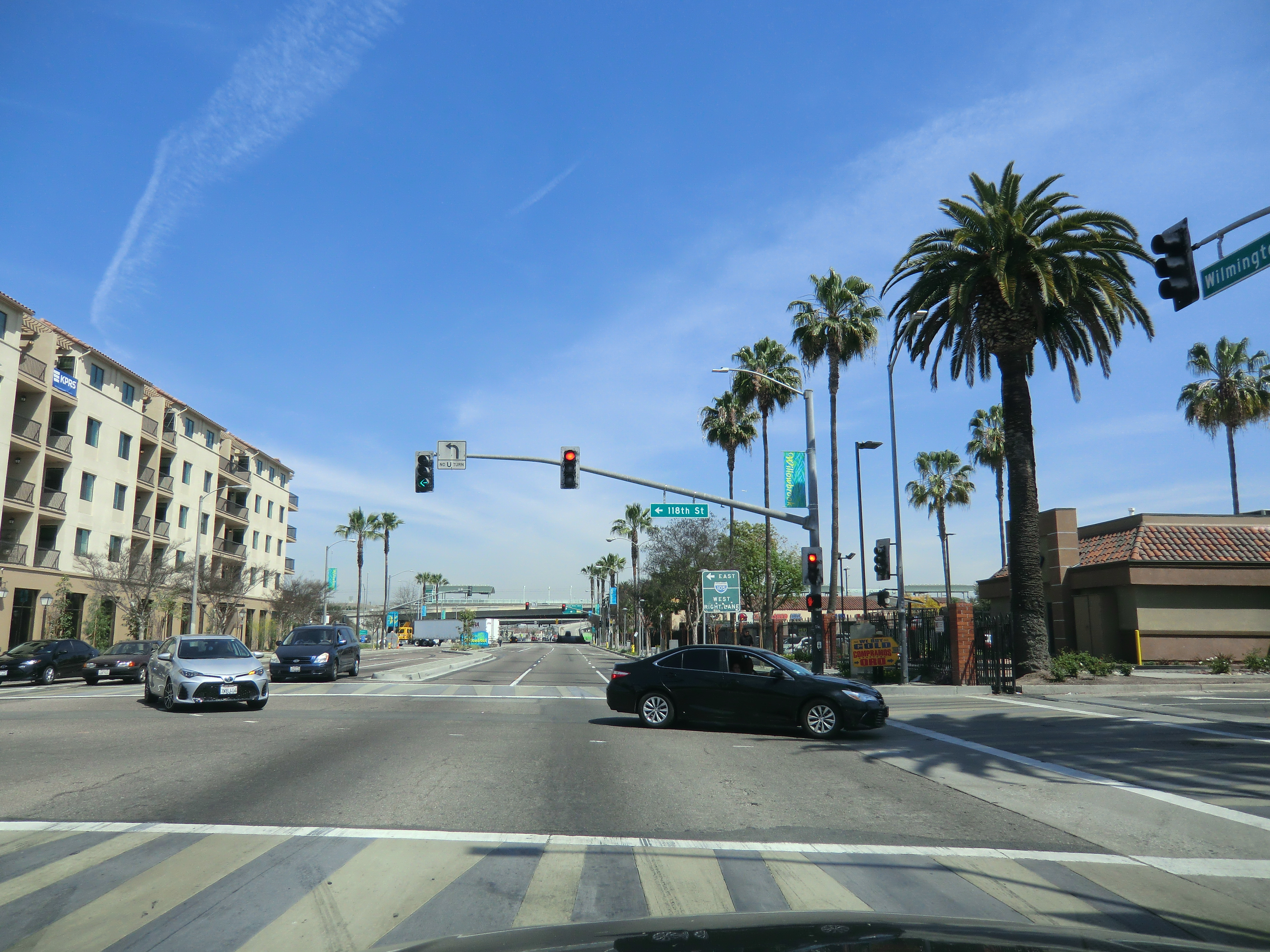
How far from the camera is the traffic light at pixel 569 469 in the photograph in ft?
75.4

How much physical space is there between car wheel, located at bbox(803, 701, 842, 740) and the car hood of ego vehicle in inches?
427

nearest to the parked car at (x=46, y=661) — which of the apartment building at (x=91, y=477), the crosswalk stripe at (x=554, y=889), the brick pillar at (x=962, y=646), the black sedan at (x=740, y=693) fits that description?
the apartment building at (x=91, y=477)

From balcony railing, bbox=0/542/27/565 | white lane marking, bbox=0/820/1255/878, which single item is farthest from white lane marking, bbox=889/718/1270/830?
balcony railing, bbox=0/542/27/565

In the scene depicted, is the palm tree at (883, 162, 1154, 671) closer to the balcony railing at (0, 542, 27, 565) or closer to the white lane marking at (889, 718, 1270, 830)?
the white lane marking at (889, 718, 1270, 830)

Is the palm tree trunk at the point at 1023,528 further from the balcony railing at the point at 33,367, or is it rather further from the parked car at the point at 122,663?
the balcony railing at the point at 33,367

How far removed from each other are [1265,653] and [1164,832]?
84.7 ft

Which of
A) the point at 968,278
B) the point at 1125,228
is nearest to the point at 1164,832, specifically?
the point at 968,278

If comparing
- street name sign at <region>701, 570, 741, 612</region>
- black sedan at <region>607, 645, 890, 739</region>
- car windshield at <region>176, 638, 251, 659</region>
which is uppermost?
street name sign at <region>701, 570, 741, 612</region>

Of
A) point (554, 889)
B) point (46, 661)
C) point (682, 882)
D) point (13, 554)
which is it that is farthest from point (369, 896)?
point (13, 554)

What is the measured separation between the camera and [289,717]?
54.8 feet

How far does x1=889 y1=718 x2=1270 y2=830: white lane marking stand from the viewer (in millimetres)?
8273

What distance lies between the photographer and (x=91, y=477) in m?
45.9

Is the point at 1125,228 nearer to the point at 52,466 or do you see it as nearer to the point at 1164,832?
the point at 1164,832

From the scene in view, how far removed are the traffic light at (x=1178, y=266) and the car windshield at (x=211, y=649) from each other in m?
18.0
